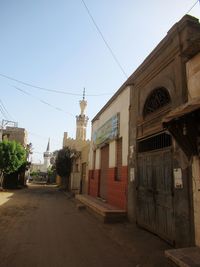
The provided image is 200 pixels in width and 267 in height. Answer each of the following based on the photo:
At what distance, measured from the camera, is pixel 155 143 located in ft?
24.6

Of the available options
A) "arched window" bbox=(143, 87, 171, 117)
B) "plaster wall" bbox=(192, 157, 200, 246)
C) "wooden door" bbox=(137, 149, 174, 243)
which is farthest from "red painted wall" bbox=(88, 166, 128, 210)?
"plaster wall" bbox=(192, 157, 200, 246)

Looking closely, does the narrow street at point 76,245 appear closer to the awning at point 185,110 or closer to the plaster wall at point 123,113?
the awning at point 185,110

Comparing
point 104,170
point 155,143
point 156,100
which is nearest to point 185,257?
point 155,143

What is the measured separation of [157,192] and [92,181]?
8.97m

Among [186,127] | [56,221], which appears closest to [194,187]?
[186,127]

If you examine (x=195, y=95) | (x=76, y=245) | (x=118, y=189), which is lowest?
(x=76, y=245)

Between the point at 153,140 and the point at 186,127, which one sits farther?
the point at 153,140

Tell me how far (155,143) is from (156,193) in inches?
61.4

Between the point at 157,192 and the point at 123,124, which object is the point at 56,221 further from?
the point at 123,124

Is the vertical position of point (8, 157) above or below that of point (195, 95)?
below

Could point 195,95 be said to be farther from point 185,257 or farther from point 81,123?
point 81,123

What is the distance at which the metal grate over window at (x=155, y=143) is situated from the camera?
6.78m

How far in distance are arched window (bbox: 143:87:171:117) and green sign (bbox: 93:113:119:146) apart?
9.74 feet

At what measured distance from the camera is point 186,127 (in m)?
→ 4.92
